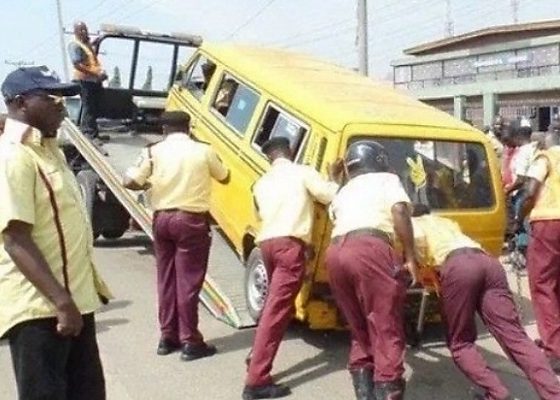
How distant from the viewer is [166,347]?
6.06 meters

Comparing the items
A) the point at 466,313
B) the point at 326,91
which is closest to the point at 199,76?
the point at 326,91

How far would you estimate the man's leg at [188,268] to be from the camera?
590 cm

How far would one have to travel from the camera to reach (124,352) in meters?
6.12

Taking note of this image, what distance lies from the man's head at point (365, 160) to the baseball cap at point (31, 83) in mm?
2061

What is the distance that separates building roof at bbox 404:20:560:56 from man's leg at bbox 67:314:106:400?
2594cm

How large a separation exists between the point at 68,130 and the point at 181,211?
480 centimetres

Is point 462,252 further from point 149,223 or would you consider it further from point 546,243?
point 149,223

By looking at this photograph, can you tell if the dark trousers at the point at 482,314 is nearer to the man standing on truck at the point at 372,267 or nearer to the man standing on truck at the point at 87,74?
the man standing on truck at the point at 372,267

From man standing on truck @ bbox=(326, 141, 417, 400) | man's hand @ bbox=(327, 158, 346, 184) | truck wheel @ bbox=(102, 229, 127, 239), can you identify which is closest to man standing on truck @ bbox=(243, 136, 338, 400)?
man's hand @ bbox=(327, 158, 346, 184)

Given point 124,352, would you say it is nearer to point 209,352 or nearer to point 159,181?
point 209,352

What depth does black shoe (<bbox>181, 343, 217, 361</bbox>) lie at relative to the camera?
589 cm

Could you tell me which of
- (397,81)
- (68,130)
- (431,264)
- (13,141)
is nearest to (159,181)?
(431,264)

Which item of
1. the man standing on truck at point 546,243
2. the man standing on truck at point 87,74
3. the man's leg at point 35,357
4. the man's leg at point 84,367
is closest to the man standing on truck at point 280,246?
the man standing on truck at point 546,243

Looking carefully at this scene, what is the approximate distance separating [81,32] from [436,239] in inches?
274
